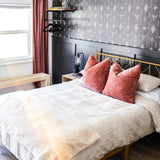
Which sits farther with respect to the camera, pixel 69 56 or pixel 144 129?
pixel 69 56

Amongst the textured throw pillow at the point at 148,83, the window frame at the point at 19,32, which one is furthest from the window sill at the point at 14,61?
the textured throw pillow at the point at 148,83

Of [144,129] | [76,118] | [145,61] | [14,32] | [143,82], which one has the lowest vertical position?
[144,129]

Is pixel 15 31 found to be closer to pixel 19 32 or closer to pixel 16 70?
pixel 19 32

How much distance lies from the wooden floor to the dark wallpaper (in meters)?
1.25

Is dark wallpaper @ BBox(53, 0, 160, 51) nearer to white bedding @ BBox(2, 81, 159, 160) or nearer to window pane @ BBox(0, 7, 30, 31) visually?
window pane @ BBox(0, 7, 30, 31)

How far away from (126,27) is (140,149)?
176cm

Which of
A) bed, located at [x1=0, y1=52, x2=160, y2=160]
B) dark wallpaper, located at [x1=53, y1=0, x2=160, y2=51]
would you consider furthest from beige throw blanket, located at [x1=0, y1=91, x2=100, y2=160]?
dark wallpaper, located at [x1=53, y1=0, x2=160, y2=51]

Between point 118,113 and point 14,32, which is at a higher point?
point 14,32

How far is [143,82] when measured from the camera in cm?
320

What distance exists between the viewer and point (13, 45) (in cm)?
477

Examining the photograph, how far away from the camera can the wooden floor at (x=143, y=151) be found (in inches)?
115

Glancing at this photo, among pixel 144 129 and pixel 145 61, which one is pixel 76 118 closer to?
pixel 144 129

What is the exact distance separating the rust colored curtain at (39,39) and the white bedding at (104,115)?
160 centimetres

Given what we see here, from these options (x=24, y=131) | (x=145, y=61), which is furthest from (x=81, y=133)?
(x=145, y=61)
